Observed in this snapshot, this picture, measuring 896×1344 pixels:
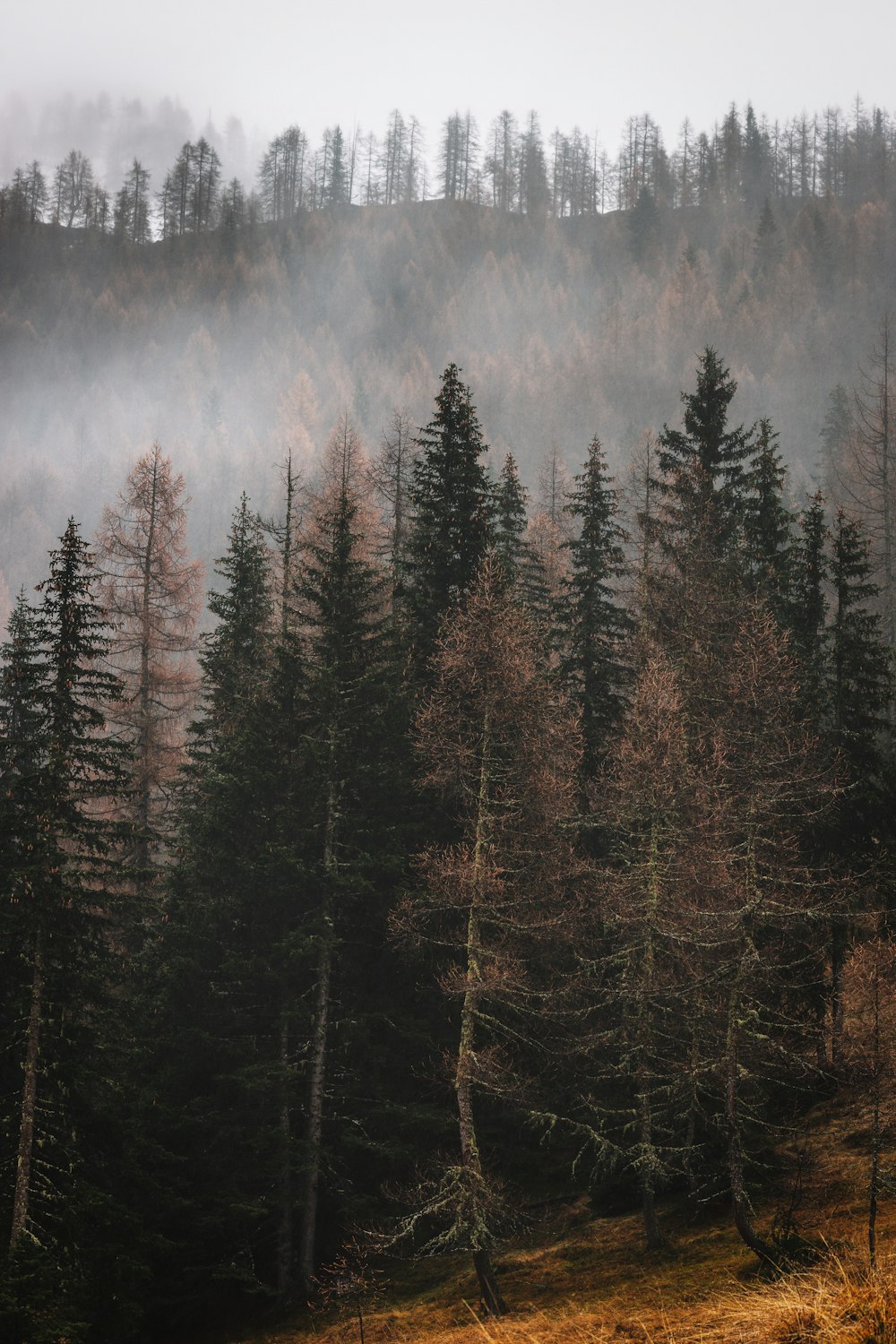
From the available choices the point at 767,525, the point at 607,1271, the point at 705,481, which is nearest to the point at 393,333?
the point at 767,525

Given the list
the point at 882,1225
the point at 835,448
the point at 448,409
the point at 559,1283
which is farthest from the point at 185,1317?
the point at 835,448

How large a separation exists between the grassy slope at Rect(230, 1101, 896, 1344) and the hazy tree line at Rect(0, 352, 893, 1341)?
2.64ft

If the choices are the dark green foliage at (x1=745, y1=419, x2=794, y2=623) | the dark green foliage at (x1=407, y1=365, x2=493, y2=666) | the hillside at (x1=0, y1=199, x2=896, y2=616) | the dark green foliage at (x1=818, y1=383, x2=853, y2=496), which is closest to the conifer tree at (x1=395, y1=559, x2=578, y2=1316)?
the dark green foliage at (x1=407, y1=365, x2=493, y2=666)

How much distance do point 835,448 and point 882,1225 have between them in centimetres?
6148

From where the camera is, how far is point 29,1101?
674 inches

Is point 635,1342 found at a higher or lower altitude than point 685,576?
lower

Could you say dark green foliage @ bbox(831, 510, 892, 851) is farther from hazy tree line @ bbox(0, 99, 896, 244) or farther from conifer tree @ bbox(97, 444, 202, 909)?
hazy tree line @ bbox(0, 99, 896, 244)

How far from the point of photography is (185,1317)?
21.8 metres

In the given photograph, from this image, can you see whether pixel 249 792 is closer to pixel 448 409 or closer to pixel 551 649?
pixel 551 649

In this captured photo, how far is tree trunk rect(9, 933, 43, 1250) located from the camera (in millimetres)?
16312

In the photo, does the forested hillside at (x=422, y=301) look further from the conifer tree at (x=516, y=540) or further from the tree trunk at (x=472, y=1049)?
the tree trunk at (x=472, y=1049)

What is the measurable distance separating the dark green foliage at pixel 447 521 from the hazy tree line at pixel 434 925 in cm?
13

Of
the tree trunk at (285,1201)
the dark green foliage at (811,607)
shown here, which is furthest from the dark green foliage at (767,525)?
the tree trunk at (285,1201)

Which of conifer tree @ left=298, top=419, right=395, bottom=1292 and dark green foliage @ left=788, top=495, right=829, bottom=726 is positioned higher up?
dark green foliage @ left=788, top=495, right=829, bottom=726
